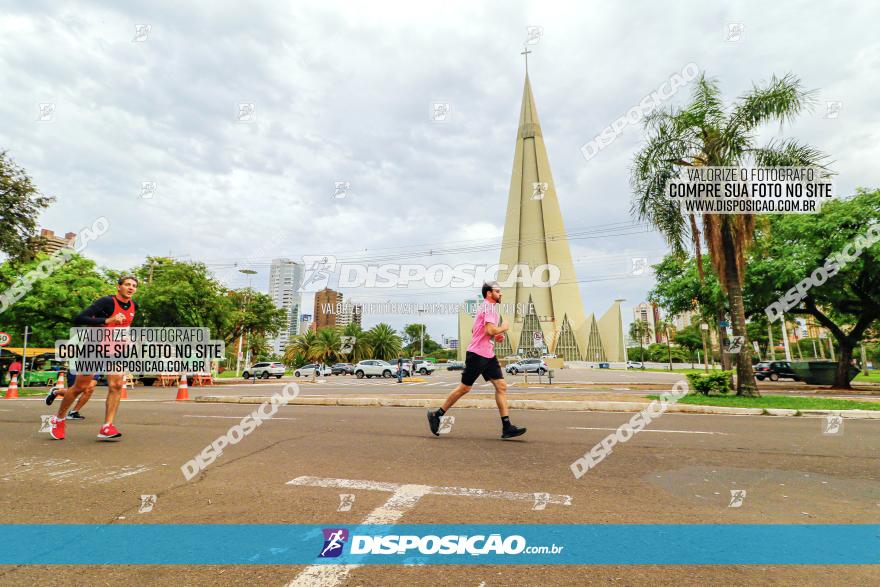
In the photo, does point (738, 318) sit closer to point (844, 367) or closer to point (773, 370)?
point (844, 367)

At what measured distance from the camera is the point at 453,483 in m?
3.69

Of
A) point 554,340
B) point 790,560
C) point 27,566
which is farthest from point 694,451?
point 554,340

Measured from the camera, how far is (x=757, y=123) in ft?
41.2

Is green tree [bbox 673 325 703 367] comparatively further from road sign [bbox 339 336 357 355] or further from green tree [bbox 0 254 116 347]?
green tree [bbox 0 254 116 347]

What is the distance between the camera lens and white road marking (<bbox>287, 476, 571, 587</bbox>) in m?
2.20

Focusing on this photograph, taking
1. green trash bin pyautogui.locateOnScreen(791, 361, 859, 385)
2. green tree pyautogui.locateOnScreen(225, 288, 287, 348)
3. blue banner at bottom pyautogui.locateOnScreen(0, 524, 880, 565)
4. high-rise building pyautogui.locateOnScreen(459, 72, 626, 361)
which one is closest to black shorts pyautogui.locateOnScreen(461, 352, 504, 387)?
blue banner at bottom pyautogui.locateOnScreen(0, 524, 880, 565)

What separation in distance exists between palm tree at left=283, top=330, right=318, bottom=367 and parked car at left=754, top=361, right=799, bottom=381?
49.7m

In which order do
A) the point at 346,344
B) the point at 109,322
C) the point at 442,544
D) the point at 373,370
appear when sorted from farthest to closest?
the point at 346,344, the point at 373,370, the point at 109,322, the point at 442,544

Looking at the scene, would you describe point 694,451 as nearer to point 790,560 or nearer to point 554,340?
point 790,560

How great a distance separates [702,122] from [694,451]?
11259 mm

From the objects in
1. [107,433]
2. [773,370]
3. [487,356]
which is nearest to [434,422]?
[487,356]

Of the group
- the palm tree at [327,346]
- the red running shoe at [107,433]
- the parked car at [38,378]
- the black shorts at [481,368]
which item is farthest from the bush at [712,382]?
→ the palm tree at [327,346]

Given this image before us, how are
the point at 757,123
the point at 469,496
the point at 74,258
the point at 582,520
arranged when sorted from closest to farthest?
the point at 582,520 < the point at 469,496 < the point at 757,123 < the point at 74,258

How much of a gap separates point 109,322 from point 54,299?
28.3m
